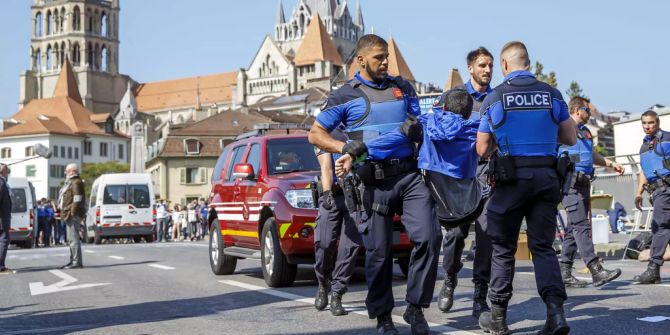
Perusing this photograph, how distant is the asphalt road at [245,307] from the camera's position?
7.18 meters

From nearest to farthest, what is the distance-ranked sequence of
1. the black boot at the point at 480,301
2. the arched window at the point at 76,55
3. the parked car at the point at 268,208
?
the black boot at the point at 480,301 → the parked car at the point at 268,208 → the arched window at the point at 76,55

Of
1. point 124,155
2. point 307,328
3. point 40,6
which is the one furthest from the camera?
point 40,6

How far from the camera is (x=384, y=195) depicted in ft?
21.7

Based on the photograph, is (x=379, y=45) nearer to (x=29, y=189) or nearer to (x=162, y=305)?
(x=162, y=305)

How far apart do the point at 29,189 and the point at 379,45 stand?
2822cm

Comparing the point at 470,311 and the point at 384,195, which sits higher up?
the point at 384,195

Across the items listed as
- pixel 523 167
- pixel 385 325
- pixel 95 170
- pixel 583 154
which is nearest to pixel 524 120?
pixel 523 167

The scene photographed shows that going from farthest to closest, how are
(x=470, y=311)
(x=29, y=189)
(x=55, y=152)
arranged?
(x=55, y=152) < (x=29, y=189) < (x=470, y=311)

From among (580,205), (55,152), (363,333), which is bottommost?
(363,333)

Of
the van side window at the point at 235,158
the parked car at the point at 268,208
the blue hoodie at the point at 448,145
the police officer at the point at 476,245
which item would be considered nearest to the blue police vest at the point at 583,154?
the parked car at the point at 268,208

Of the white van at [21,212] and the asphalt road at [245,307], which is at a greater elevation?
the white van at [21,212]

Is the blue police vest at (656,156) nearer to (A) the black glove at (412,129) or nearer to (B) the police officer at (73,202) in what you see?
(A) the black glove at (412,129)

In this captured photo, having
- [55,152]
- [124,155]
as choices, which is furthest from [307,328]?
[124,155]

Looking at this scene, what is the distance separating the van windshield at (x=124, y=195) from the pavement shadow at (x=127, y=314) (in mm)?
26261
